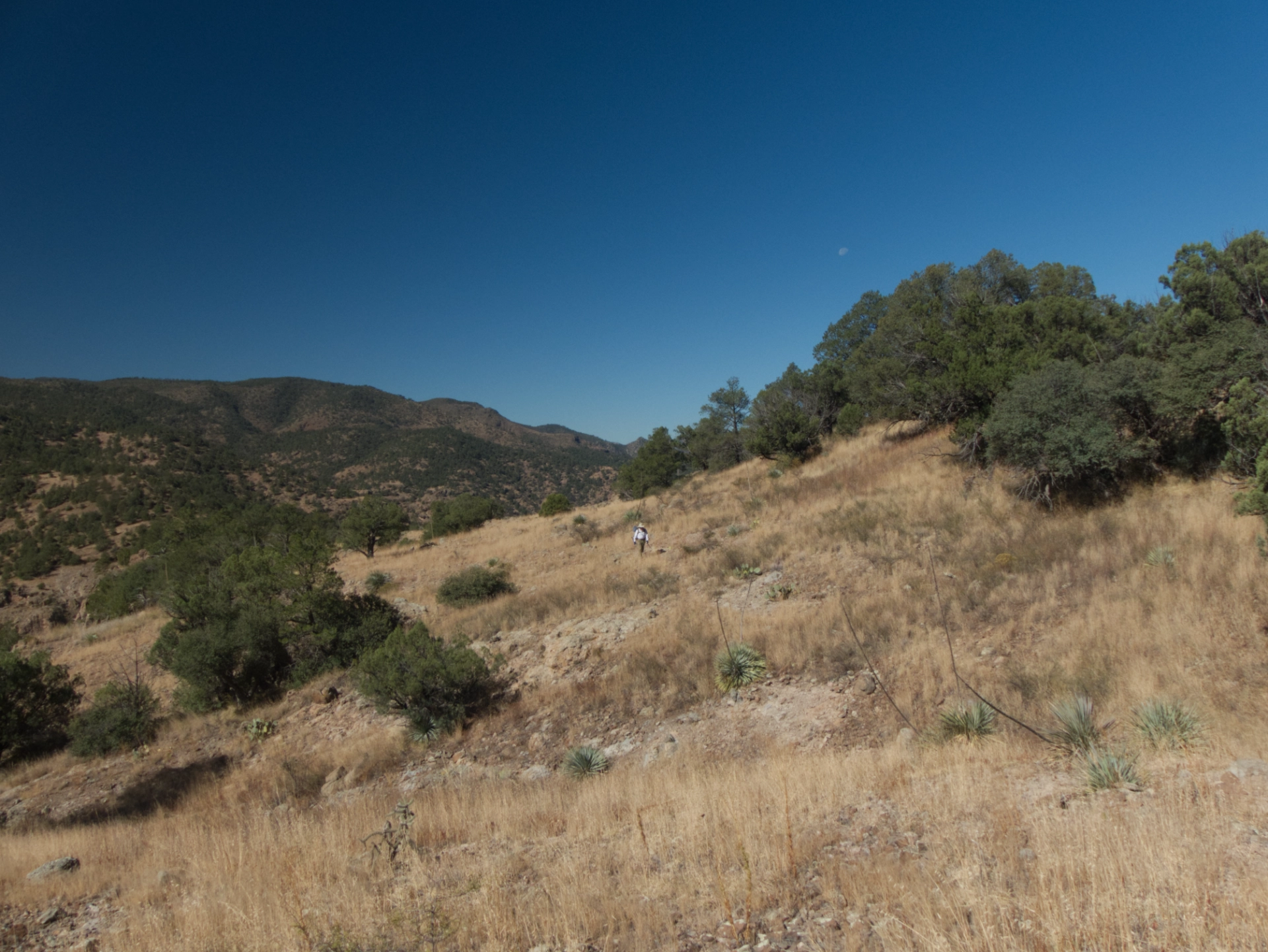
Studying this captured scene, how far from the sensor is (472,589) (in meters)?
17.1

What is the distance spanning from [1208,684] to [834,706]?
414 centimetres

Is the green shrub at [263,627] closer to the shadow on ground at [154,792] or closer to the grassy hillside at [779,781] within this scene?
the grassy hillside at [779,781]

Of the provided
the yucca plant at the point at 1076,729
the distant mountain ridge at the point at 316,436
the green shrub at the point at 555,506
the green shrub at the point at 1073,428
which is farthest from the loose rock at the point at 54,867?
the distant mountain ridge at the point at 316,436

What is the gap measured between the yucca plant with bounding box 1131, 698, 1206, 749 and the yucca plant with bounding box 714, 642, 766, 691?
5061 mm

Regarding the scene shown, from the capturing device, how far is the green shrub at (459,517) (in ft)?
117

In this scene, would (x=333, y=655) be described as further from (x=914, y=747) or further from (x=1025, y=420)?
A: (x=1025, y=420)

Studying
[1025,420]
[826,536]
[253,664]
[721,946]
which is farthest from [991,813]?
[253,664]

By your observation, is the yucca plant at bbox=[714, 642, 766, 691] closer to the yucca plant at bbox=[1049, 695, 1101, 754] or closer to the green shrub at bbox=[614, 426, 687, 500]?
the yucca plant at bbox=[1049, 695, 1101, 754]

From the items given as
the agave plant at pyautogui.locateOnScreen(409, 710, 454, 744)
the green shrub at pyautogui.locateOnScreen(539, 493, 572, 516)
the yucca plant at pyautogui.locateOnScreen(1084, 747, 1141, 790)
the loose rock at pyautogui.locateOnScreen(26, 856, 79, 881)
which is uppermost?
the green shrub at pyautogui.locateOnScreen(539, 493, 572, 516)

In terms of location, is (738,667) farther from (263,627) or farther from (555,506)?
(555,506)

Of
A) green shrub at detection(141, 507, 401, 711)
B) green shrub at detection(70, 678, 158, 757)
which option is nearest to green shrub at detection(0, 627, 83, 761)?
green shrub at detection(70, 678, 158, 757)

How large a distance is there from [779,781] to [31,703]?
1615 cm

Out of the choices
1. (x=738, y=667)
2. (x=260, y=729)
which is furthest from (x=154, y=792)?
(x=738, y=667)

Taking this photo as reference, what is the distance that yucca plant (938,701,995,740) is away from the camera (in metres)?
5.96
